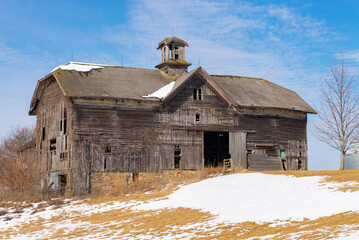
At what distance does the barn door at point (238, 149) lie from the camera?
36875mm

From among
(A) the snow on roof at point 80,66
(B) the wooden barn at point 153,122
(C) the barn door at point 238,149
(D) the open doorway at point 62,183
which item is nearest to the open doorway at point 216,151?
(B) the wooden barn at point 153,122

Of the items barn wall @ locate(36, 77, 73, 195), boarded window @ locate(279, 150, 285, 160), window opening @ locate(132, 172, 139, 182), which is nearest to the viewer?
barn wall @ locate(36, 77, 73, 195)

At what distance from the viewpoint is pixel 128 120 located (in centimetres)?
3434

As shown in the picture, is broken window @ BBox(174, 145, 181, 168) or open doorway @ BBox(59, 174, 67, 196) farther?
broken window @ BBox(174, 145, 181, 168)

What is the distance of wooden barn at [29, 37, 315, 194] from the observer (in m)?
33.4

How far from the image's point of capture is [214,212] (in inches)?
794

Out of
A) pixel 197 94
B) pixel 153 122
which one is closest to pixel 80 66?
pixel 153 122

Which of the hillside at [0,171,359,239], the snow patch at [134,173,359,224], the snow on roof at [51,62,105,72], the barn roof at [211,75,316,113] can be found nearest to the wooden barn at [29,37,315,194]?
the snow on roof at [51,62,105,72]

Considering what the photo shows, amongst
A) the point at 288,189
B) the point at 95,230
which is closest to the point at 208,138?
the point at 288,189

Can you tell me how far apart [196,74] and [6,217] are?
1675 centimetres

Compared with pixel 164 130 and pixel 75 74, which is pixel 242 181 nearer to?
pixel 164 130

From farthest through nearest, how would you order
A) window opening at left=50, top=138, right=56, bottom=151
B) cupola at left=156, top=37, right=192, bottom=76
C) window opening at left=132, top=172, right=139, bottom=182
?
cupola at left=156, top=37, right=192, bottom=76, window opening at left=50, top=138, right=56, bottom=151, window opening at left=132, top=172, right=139, bottom=182

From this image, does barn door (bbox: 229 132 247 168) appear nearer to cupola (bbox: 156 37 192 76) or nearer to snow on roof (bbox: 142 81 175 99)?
snow on roof (bbox: 142 81 175 99)

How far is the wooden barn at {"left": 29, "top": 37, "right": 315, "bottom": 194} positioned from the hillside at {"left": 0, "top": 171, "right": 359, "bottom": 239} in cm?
466
